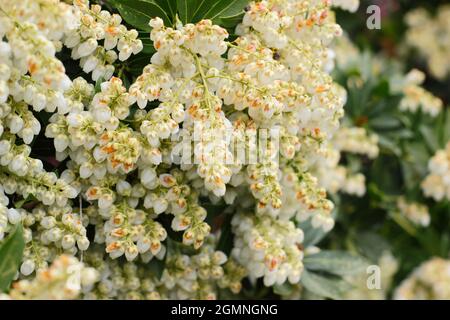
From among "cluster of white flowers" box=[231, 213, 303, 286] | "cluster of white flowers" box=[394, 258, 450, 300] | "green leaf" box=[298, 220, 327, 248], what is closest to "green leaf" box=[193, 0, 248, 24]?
"cluster of white flowers" box=[231, 213, 303, 286]

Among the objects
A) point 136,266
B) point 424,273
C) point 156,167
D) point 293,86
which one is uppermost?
point 293,86

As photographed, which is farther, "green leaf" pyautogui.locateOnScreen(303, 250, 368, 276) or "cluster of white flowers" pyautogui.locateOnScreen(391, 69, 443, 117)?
"cluster of white flowers" pyautogui.locateOnScreen(391, 69, 443, 117)

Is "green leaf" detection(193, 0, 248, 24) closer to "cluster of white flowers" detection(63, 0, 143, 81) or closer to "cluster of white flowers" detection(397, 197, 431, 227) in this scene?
"cluster of white flowers" detection(63, 0, 143, 81)

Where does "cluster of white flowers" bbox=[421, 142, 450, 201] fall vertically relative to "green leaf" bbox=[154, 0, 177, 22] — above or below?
below

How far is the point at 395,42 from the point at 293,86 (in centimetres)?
138

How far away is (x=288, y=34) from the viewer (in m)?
1.01

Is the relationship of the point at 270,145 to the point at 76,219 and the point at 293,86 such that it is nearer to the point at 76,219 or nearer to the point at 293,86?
the point at 293,86

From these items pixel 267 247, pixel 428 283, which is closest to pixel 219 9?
pixel 267 247

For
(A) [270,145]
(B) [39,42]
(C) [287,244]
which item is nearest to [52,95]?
(B) [39,42]

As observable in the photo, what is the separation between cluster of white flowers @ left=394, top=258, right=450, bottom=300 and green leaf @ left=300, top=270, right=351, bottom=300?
0.37 metres

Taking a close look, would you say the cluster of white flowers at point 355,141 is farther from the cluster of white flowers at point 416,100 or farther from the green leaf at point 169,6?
the green leaf at point 169,6

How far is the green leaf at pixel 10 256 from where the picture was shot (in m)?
0.79

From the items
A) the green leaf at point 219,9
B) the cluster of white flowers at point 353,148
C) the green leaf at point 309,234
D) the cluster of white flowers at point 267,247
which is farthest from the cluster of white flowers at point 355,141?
the green leaf at point 219,9

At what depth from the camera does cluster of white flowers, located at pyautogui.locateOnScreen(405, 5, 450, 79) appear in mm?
2000
